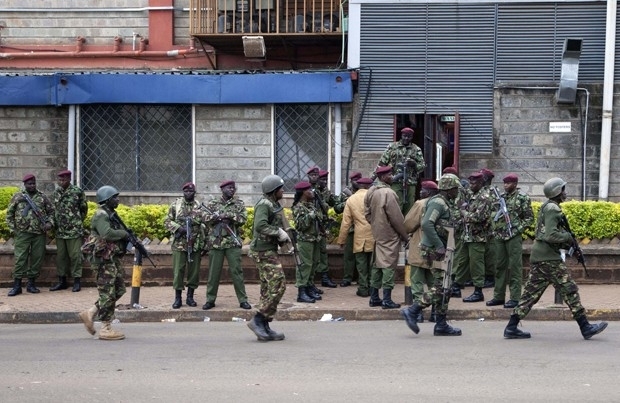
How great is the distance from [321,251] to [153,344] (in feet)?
14.2

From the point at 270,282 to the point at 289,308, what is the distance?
2.22 metres

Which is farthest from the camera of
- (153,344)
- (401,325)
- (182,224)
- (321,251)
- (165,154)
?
(165,154)

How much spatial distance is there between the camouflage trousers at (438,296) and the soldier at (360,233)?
8.14 feet

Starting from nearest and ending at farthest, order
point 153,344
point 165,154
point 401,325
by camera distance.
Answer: point 153,344, point 401,325, point 165,154

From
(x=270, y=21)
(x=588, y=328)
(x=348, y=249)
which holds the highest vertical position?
(x=270, y=21)

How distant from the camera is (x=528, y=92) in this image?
18266 millimetres

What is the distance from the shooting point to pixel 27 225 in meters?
15.4

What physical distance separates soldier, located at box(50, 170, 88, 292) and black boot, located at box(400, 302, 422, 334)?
5941 mm

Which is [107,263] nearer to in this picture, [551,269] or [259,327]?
[259,327]

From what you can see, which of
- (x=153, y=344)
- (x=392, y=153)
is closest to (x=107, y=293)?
(x=153, y=344)

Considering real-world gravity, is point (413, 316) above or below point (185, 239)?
below

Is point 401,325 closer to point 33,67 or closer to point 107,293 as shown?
point 107,293

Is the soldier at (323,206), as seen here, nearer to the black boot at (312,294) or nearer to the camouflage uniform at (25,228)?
the black boot at (312,294)

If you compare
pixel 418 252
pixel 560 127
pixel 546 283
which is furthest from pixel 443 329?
pixel 560 127
